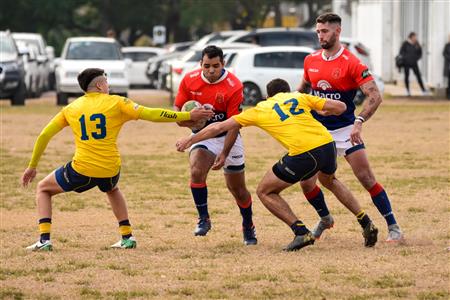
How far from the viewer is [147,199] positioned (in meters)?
15.8

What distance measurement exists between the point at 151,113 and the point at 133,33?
205ft

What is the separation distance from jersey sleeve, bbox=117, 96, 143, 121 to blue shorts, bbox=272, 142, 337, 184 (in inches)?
47.5

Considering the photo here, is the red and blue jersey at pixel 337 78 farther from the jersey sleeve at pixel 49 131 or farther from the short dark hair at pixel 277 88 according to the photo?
the jersey sleeve at pixel 49 131

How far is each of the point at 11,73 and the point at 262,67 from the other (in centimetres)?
587

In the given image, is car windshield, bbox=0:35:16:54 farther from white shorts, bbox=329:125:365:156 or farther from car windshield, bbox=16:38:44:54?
white shorts, bbox=329:125:365:156

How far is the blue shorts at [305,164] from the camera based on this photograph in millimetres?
10883

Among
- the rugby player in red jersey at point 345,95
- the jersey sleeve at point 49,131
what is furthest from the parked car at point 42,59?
the jersey sleeve at point 49,131

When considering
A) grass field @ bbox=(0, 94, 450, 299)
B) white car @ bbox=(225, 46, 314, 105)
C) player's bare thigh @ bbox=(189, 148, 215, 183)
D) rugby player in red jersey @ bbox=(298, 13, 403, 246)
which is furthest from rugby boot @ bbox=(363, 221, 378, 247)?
white car @ bbox=(225, 46, 314, 105)

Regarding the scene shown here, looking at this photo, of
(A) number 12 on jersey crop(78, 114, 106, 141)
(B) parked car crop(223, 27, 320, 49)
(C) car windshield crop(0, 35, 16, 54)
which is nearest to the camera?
(A) number 12 on jersey crop(78, 114, 106, 141)

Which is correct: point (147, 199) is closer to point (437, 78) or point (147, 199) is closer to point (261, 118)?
point (261, 118)

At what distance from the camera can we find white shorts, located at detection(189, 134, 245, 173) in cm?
1193

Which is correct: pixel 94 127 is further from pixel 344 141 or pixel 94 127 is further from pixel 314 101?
pixel 344 141

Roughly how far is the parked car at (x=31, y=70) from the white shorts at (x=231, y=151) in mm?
21977

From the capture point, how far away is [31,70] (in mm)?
37094
